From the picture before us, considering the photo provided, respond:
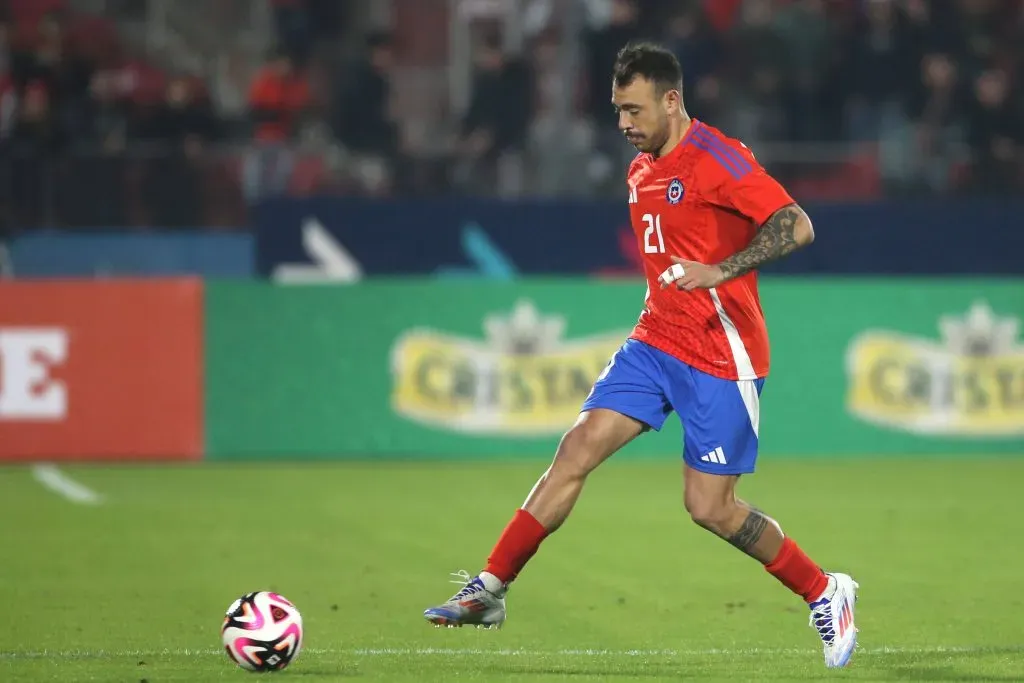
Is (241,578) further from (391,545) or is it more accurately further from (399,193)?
(399,193)

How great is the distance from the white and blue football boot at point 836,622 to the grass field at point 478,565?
0.09 m

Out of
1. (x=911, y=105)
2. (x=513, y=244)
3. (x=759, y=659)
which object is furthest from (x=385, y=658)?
(x=911, y=105)

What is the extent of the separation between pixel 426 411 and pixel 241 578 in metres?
6.01

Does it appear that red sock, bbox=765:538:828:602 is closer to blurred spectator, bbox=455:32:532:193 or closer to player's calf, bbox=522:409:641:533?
player's calf, bbox=522:409:641:533

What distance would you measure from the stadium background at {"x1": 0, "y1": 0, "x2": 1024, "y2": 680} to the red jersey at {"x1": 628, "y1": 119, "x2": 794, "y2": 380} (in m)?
1.21

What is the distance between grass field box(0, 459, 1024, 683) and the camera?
6.82 metres

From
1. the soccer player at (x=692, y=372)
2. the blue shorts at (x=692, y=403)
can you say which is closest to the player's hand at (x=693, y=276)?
the soccer player at (x=692, y=372)

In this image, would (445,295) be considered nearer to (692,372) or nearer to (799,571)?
(692,372)

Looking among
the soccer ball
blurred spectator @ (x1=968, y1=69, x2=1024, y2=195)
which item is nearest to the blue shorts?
the soccer ball

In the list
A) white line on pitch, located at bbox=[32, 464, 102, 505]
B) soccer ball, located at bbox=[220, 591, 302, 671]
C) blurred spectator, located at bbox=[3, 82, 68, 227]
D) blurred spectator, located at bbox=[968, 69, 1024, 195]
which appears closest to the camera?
soccer ball, located at bbox=[220, 591, 302, 671]

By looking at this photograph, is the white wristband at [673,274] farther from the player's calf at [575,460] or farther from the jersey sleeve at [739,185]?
the player's calf at [575,460]

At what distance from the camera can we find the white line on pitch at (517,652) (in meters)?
6.93

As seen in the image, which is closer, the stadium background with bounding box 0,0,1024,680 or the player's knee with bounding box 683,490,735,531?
the player's knee with bounding box 683,490,735,531

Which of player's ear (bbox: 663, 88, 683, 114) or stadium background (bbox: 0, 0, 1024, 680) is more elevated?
player's ear (bbox: 663, 88, 683, 114)
